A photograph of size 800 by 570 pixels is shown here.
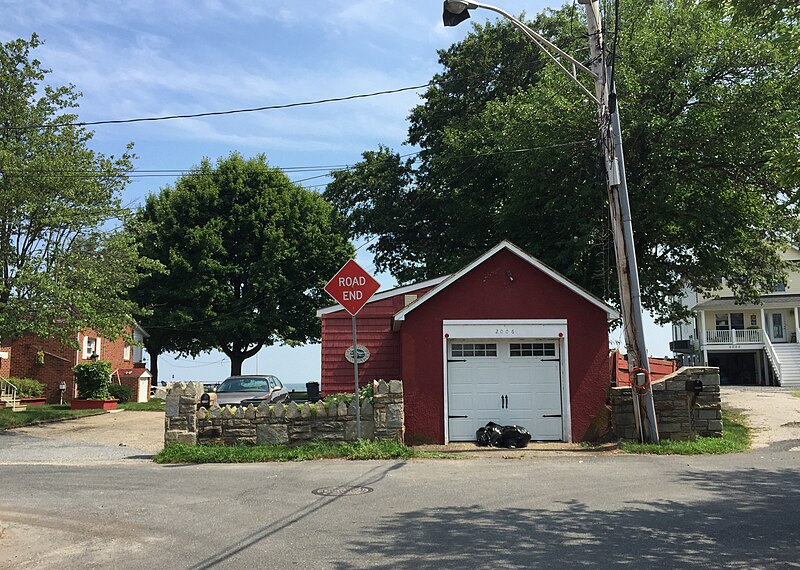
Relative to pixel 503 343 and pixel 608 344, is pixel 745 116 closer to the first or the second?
pixel 608 344

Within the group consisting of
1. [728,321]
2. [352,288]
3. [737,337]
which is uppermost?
[728,321]

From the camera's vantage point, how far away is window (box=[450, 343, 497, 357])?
15625 mm

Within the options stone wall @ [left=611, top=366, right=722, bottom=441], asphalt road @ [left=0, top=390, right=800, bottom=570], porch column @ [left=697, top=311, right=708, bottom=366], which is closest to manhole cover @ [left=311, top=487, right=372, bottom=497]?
asphalt road @ [left=0, top=390, right=800, bottom=570]

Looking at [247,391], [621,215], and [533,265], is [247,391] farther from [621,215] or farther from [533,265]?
[621,215]

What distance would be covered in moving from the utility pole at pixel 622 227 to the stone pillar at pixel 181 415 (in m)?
8.68

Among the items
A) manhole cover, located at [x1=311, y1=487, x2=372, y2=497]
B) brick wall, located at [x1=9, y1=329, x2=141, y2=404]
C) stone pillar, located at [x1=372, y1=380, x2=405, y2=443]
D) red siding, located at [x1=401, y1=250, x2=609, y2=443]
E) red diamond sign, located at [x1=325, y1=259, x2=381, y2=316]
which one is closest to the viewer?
manhole cover, located at [x1=311, y1=487, x2=372, y2=497]

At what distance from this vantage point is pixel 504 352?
15.7m

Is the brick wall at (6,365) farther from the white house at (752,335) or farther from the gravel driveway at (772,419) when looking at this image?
the white house at (752,335)

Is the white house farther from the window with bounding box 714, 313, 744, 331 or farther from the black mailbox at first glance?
the black mailbox

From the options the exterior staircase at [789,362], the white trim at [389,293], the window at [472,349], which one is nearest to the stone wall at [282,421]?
the window at [472,349]

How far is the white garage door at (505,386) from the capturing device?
15352 mm

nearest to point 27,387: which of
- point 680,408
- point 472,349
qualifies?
point 472,349

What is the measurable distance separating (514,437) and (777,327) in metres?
37.6

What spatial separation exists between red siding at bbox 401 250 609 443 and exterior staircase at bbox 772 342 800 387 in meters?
29.8
